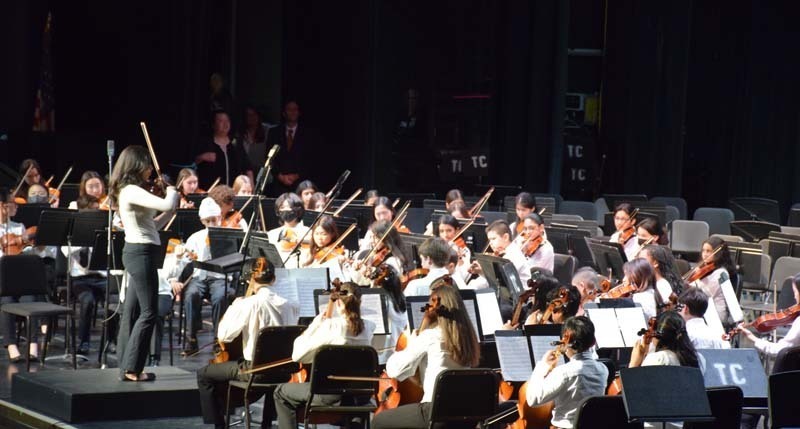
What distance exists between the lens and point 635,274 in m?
8.20

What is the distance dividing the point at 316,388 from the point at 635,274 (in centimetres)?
263

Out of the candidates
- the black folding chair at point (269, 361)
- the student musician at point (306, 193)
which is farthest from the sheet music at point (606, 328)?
the student musician at point (306, 193)

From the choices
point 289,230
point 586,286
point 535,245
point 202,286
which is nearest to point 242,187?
point 289,230

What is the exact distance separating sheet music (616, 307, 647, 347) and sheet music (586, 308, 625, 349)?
3 cm

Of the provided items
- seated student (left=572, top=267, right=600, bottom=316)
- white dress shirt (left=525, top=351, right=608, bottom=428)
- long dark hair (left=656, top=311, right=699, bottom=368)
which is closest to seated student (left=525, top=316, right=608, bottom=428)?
white dress shirt (left=525, top=351, right=608, bottom=428)

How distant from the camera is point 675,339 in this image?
6.17 metres

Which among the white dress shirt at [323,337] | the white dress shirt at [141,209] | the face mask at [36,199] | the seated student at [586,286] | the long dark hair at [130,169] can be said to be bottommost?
the white dress shirt at [323,337]

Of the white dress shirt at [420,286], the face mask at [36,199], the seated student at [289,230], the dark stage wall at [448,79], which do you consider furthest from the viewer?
the dark stage wall at [448,79]

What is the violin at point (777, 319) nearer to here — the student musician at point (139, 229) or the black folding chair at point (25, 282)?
the student musician at point (139, 229)

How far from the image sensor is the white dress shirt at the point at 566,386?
5910 millimetres

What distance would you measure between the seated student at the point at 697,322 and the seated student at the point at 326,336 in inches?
72.9

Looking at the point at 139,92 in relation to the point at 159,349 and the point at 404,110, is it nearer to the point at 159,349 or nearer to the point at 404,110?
the point at 404,110

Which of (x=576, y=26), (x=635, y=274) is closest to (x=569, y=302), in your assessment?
(x=635, y=274)

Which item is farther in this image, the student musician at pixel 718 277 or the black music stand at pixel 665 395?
the student musician at pixel 718 277
